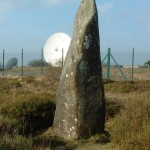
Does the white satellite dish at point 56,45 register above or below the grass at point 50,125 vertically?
above

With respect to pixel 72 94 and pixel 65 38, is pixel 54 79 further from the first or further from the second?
pixel 72 94

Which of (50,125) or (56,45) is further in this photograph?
(56,45)

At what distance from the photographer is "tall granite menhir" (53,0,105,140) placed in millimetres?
9852

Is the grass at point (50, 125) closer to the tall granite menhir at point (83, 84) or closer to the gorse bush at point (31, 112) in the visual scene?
the gorse bush at point (31, 112)

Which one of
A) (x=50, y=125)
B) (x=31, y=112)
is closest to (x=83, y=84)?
(x=50, y=125)

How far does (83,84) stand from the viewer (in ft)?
32.3

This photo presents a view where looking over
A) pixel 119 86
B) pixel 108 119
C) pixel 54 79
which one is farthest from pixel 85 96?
pixel 54 79

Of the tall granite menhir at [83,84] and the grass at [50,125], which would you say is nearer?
the grass at [50,125]

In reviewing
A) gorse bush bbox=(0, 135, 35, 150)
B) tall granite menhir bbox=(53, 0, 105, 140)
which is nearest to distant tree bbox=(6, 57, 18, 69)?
tall granite menhir bbox=(53, 0, 105, 140)

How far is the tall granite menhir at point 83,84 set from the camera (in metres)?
9.85

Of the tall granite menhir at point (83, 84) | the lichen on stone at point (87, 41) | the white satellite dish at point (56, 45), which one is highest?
the white satellite dish at point (56, 45)

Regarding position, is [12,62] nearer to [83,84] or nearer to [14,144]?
[83,84]

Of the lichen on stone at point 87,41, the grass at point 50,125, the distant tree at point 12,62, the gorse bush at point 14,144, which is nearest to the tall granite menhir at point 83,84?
the lichen on stone at point 87,41

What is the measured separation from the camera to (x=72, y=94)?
9.91 metres
